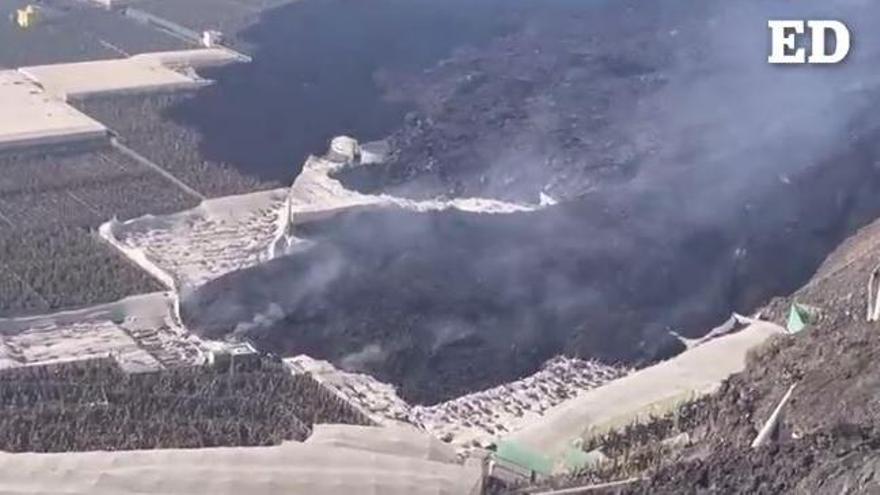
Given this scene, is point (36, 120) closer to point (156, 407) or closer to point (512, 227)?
point (512, 227)

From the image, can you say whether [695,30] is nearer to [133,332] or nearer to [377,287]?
[377,287]

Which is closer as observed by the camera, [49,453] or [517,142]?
[49,453]

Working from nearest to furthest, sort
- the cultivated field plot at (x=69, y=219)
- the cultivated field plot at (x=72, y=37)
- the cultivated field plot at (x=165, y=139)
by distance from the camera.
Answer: the cultivated field plot at (x=69, y=219) → the cultivated field plot at (x=165, y=139) → the cultivated field plot at (x=72, y=37)

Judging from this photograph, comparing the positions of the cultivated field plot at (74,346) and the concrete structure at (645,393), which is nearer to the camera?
the concrete structure at (645,393)

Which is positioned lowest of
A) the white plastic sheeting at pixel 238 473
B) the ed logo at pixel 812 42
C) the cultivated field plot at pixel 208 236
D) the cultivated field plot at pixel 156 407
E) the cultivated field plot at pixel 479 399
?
the cultivated field plot at pixel 208 236

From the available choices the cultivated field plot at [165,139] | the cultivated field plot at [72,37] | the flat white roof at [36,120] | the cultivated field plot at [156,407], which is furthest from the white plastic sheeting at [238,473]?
the cultivated field plot at [72,37]

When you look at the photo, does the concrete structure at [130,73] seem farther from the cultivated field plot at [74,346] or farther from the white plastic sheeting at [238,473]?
the white plastic sheeting at [238,473]

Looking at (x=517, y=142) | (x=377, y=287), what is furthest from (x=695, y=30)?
(x=377, y=287)
